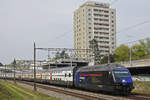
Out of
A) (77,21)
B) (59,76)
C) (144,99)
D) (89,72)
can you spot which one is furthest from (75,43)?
(144,99)

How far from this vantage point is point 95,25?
13475cm

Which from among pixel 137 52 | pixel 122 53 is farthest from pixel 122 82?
pixel 122 53

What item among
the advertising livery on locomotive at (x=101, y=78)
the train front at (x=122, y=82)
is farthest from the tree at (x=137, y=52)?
the train front at (x=122, y=82)

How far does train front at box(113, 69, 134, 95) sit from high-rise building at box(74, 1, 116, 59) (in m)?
104

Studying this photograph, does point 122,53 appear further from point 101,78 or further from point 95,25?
point 101,78

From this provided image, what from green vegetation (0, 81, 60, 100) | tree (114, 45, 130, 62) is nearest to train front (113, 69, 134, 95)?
green vegetation (0, 81, 60, 100)

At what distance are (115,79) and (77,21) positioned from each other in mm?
114650

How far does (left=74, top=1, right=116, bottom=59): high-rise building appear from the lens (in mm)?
131200

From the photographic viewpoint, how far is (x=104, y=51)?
136 metres

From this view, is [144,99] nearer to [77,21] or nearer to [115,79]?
[115,79]

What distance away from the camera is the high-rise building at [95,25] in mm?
131200

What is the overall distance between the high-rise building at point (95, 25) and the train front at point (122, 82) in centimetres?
10399

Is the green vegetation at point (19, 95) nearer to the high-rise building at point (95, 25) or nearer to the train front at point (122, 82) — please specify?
the train front at point (122, 82)

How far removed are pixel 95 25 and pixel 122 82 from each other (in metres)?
111
